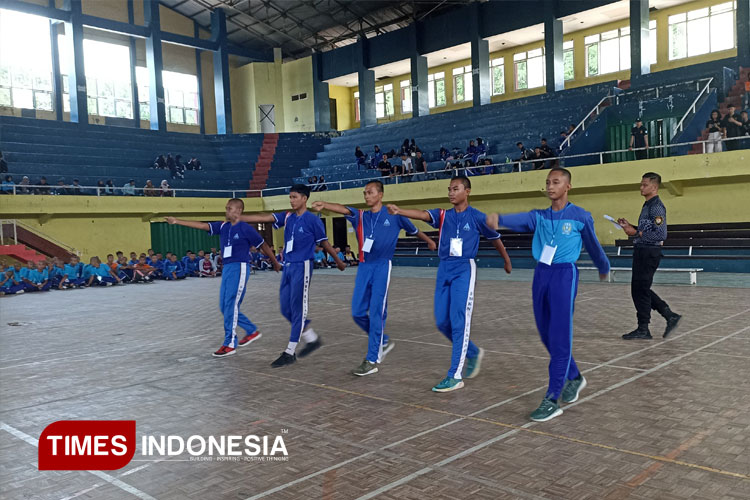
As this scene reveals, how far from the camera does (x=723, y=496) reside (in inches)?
133

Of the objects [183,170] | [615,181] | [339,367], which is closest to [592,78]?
[615,181]

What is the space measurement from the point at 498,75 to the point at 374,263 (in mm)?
33438

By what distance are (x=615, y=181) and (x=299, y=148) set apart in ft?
71.7

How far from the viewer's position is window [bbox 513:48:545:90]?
35.2 m

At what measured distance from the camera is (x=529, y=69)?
3578 centimetres

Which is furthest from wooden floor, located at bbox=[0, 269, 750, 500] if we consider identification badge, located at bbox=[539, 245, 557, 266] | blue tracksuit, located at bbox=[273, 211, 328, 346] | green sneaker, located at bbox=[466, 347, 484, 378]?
identification badge, located at bbox=[539, 245, 557, 266]

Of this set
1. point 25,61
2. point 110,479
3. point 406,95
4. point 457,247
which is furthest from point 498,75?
point 110,479

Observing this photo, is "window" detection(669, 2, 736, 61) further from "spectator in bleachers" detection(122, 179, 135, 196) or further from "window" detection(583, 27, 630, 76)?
"spectator in bleachers" detection(122, 179, 135, 196)

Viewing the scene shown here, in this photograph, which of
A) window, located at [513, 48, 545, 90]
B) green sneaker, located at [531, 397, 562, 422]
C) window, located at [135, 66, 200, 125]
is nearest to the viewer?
green sneaker, located at [531, 397, 562, 422]

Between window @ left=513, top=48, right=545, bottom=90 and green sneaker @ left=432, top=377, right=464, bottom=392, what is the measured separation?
107 feet

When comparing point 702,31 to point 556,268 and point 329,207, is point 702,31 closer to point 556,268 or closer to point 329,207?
point 329,207

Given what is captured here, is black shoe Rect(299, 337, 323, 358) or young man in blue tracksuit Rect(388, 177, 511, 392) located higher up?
young man in blue tracksuit Rect(388, 177, 511, 392)

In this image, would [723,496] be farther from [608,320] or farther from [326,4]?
[326,4]

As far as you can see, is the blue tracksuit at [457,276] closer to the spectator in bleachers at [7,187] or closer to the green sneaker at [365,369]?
the green sneaker at [365,369]
